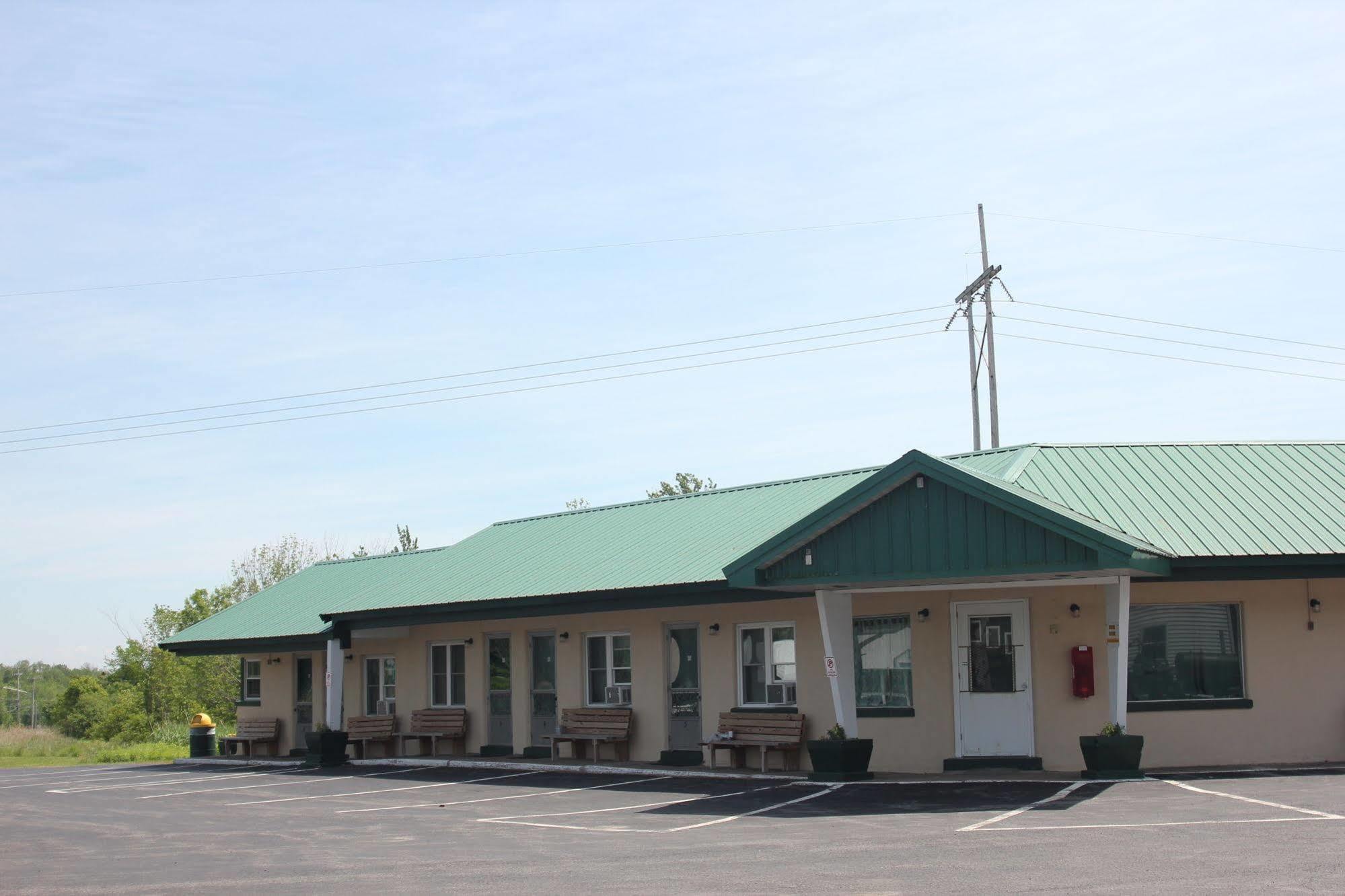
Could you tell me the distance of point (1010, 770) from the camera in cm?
1922

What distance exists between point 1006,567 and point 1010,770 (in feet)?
11.5

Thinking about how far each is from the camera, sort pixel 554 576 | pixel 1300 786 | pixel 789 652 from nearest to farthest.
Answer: pixel 1300 786, pixel 789 652, pixel 554 576

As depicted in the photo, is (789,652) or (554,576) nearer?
(789,652)

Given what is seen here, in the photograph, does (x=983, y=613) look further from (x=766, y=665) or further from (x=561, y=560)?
(x=561, y=560)

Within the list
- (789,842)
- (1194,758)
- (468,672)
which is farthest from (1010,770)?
(468,672)

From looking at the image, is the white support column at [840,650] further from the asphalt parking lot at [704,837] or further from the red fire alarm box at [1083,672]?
the red fire alarm box at [1083,672]

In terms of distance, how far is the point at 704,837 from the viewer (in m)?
13.5

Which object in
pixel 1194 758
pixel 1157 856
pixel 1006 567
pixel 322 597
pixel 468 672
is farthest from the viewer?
pixel 322 597

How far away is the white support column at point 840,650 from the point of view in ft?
62.9

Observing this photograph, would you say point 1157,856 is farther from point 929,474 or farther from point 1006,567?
point 929,474

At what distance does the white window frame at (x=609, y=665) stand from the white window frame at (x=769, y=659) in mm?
2314

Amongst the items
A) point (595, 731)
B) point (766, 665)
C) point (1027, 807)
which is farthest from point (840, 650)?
point (595, 731)

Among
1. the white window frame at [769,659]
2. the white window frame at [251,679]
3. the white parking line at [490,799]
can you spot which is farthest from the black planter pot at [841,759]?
the white window frame at [251,679]

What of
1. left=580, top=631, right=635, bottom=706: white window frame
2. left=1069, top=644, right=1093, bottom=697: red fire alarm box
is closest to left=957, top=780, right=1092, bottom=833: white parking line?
left=1069, top=644, right=1093, bottom=697: red fire alarm box
